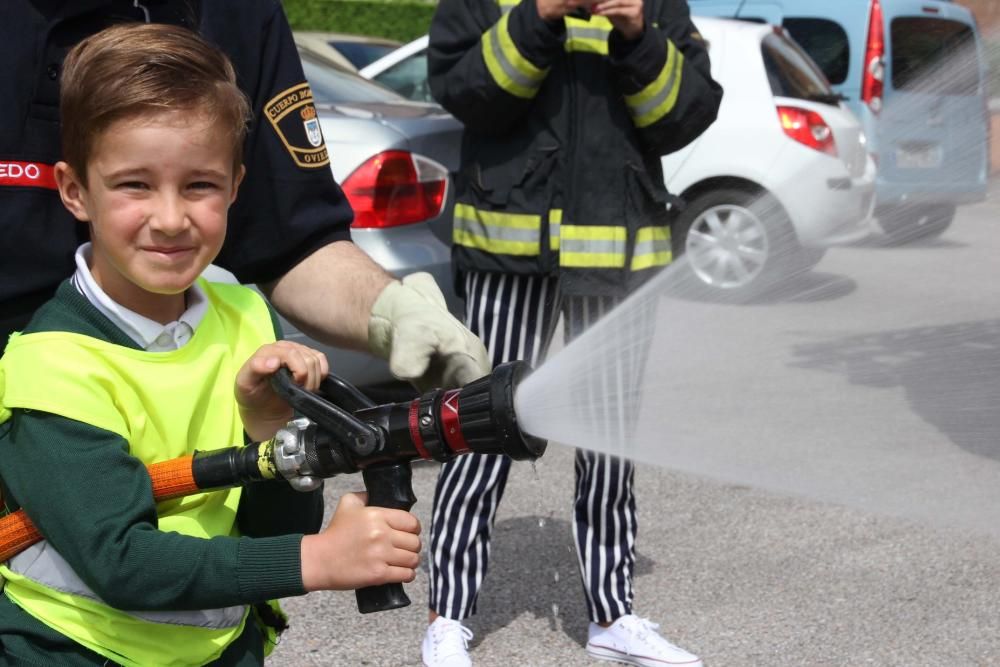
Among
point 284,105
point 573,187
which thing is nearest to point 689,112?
point 573,187

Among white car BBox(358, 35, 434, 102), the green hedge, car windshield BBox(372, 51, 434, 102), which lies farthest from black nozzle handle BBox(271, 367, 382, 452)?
the green hedge

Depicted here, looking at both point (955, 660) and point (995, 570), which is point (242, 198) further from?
point (995, 570)

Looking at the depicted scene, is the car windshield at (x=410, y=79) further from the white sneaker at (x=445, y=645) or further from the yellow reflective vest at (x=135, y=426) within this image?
the yellow reflective vest at (x=135, y=426)

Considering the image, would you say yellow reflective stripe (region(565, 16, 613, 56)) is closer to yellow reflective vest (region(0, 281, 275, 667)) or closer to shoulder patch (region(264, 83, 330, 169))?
shoulder patch (region(264, 83, 330, 169))

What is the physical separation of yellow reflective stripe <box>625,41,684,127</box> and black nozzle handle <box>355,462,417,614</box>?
6.05 ft

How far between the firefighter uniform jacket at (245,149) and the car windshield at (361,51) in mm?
6864

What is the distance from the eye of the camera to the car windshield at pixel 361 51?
8.80 metres

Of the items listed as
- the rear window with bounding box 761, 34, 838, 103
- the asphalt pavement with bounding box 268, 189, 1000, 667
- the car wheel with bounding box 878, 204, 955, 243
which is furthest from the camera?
the rear window with bounding box 761, 34, 838, 103

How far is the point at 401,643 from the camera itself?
369cm

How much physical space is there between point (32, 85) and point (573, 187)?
175cm

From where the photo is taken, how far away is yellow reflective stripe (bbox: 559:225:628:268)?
324cm

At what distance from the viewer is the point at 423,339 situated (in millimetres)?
A: 1716

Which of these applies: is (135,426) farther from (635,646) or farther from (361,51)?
(361,51)

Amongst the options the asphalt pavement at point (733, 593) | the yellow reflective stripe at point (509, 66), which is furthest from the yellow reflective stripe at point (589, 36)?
the asphalt pavement at point (733, 593)
